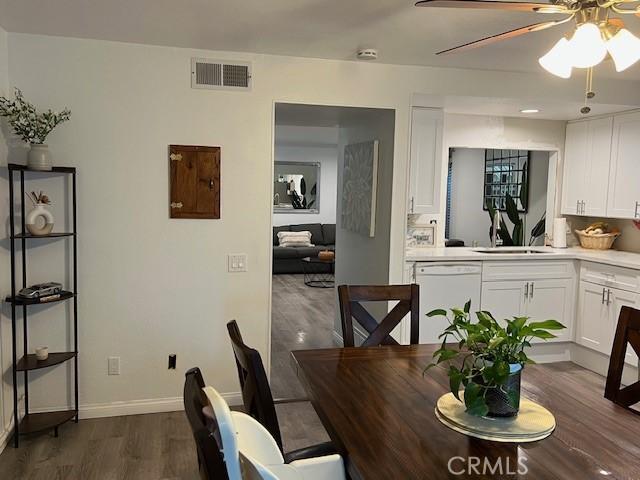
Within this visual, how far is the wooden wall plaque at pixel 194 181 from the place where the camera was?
11.5 ft

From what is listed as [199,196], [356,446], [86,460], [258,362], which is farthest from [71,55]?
[356,446]

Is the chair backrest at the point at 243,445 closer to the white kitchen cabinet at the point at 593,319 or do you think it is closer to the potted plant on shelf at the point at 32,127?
the potted plant on shelf at the point at 32,127

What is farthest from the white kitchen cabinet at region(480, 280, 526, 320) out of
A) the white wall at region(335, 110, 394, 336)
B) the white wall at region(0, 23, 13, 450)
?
the white wall at region(0, 23, 13, 450)

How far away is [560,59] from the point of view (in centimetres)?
194

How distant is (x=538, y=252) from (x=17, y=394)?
4.08 metres

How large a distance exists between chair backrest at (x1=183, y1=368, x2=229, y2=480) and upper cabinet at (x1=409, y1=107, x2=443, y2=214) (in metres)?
3.20

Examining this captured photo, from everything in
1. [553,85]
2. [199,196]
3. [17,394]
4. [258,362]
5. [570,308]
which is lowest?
[17,394]

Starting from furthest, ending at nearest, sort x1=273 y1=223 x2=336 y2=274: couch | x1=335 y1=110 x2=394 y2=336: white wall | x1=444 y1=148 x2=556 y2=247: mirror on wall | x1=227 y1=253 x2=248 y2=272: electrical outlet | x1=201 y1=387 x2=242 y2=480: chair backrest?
x1=273 y1=223 x2=336 y2=274: couch < x1=444 y1=148 x2=556 y2=247: mirror on wall < x1=335 y1=110 x2=394 y2=336: white wall < x1=227 y1=253 x2=248 y2=272: electrical outlet < x1=201 y1=387 x2=242 y2=480: chair backrest

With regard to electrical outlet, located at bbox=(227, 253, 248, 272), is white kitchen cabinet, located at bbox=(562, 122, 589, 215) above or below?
above

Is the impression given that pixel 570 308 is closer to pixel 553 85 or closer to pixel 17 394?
pixel 553 85

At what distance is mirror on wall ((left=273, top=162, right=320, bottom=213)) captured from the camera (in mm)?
10297

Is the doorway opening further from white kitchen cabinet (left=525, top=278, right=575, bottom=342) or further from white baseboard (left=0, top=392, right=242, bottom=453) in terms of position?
white kitchen cabinet (left=525, top=278, right=575, bottom=342)

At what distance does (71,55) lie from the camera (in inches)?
129

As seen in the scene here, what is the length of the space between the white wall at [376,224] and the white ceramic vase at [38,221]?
2.23m
